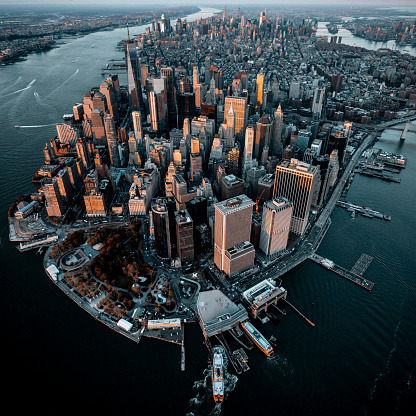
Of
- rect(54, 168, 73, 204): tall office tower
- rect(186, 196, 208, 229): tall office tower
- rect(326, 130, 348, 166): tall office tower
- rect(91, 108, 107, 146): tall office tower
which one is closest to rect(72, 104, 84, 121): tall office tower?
rect(91, 108, 107, 146): tall office tower

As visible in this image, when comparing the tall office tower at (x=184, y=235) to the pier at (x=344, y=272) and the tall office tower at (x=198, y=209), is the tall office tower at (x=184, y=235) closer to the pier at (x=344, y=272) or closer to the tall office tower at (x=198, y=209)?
the tall office tower at (x=198, y=209)

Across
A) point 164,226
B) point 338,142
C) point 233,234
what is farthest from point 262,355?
point 338,142

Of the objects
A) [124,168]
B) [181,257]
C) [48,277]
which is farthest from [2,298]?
[124,168]

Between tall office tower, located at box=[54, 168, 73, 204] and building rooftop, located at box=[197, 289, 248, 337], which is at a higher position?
tall office tower, located at box=[54, 168, 73, 204]

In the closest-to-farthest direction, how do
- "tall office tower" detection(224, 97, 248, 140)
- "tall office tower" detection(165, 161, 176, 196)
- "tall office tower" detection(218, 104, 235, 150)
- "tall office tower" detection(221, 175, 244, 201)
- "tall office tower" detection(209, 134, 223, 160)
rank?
"tall office tower" detection(221, 175, 244, 201) → "tall office tower" detection(165, 161, 176, 196) → "tall office tower" detection(209, 134, 223, 160) → "tall office tower" detection(218, 104, 235, 150) → "tall office tower" detection(224, 97, 248, 140)

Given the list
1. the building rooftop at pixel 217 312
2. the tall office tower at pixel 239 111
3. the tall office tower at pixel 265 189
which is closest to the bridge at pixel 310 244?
the building rooftop at pixel 217 312

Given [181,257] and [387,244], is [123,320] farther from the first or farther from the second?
[387,244]

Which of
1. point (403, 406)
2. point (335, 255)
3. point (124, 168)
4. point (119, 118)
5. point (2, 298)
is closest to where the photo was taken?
point (403, 406)

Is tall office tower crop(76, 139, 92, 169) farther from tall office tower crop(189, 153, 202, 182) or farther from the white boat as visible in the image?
the white boat
